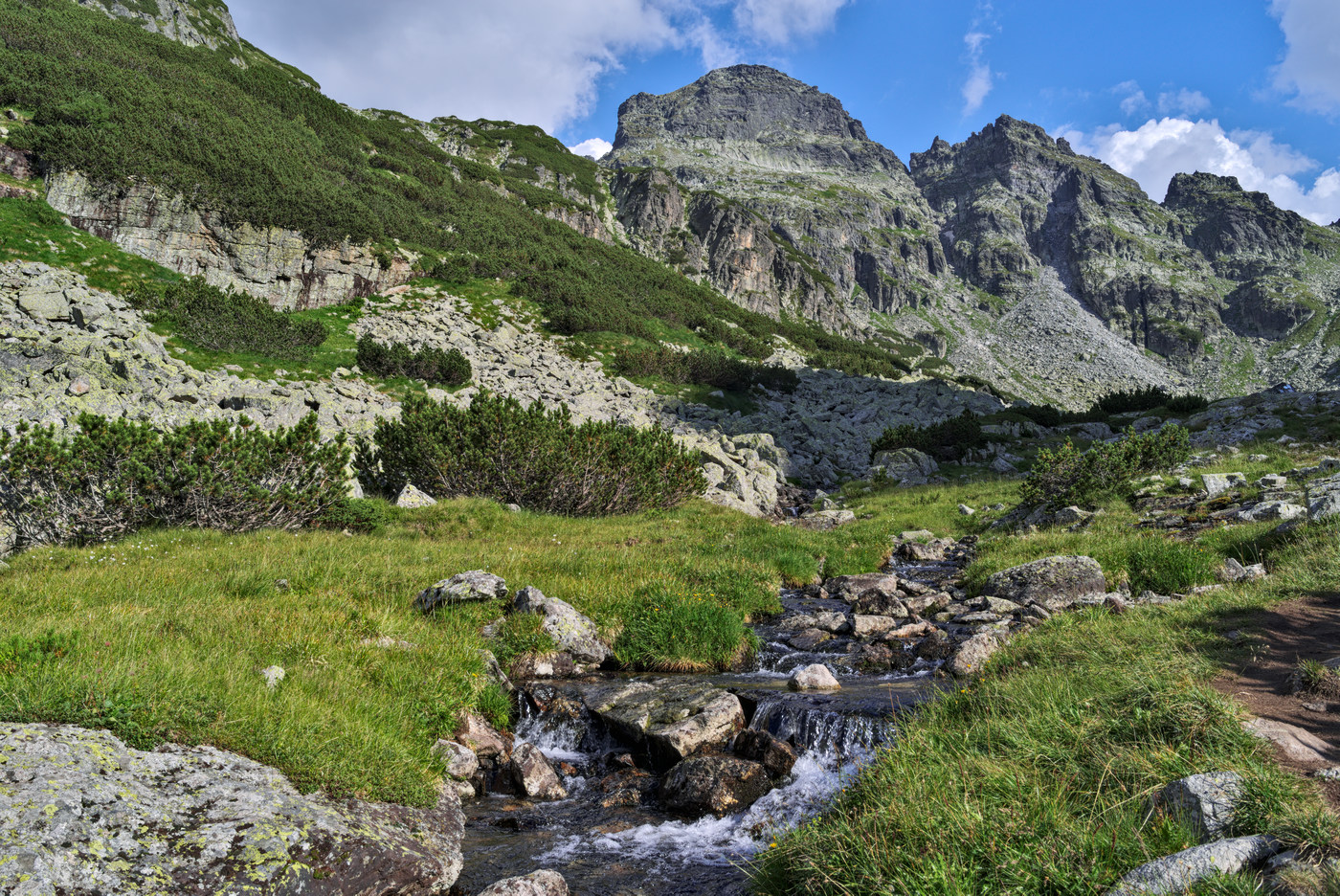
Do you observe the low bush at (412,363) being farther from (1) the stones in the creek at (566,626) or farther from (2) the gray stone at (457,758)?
(2) the gray stone at (457,758)

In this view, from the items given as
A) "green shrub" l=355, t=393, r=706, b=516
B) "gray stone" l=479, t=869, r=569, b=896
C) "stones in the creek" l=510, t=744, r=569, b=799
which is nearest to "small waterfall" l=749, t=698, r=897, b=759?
"stones in the creek" l=510, t=744, r=569, b=799

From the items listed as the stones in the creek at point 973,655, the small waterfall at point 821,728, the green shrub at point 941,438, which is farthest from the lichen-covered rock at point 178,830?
the green shrub at point 941,438

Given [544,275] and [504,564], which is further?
[544,275]

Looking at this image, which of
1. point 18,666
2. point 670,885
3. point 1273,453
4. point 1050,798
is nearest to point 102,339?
point 18,666

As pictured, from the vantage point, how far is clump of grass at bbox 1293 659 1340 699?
4.75 meters

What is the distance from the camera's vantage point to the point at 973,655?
27.9 feet

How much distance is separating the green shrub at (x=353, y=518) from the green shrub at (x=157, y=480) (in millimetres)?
230

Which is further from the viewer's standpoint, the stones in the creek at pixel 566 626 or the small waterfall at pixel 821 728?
the stones in the creek at pixel 566 626

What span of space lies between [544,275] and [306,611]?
45754 millimetres

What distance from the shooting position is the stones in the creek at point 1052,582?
10.9 metres

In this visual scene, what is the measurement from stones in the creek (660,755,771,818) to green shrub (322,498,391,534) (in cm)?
1250

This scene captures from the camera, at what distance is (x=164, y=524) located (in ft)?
44.5

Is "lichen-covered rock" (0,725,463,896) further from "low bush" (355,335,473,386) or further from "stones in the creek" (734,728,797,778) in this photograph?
"low bush" (355,335,473,386)

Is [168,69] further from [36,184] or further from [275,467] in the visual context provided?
[275,467]
